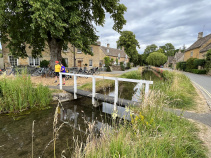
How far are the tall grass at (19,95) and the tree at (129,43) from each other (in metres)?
51.7

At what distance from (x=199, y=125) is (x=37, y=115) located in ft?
18.4

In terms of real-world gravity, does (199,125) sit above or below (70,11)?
below

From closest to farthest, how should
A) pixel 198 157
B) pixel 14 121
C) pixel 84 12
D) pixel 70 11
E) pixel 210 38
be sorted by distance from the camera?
pixel 198 157, pixel 14 121, pixel 70 11, pixel 84 12, pixel 210 38

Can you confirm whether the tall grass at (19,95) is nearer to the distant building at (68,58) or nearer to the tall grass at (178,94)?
the tall grass at (178,94)

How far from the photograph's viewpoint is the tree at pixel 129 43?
52.8 metres

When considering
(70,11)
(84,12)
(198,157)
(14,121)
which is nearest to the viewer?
(198,157)

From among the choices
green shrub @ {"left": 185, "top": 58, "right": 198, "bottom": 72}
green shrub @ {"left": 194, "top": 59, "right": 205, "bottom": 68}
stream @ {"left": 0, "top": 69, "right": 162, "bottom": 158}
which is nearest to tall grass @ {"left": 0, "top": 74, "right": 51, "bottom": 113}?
stream @ {"left": 0, "top": 69, "right": 162, "bottom": 158}

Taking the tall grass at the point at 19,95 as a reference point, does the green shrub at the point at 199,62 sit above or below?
above

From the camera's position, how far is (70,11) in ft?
32.5

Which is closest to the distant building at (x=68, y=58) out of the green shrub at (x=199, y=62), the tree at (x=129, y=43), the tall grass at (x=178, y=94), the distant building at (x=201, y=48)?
the tall grass at (x=178, y=94)

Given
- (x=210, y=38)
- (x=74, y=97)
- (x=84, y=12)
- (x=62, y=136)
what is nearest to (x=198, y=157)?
(x=62, y=136)

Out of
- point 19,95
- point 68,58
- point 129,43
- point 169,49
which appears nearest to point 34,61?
point 68,58

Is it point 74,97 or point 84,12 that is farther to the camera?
point 84,12

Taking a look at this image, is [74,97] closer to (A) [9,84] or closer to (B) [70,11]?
(A) [9,84]
